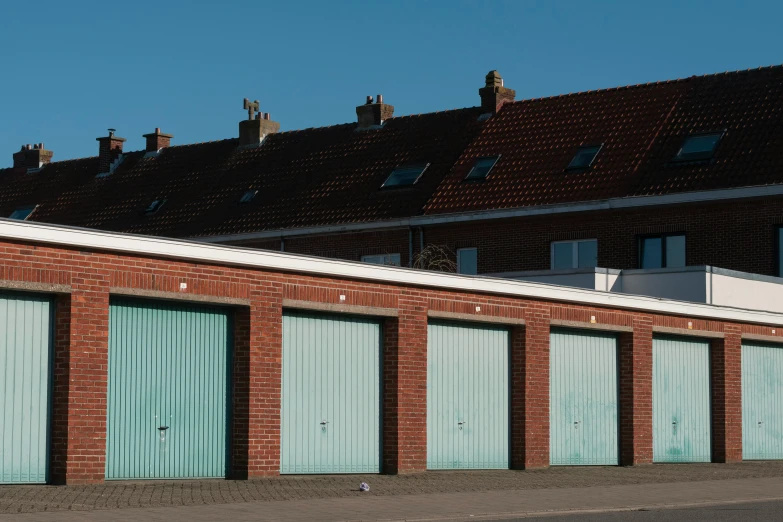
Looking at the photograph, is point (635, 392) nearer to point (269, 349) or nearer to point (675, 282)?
point (675, 282)

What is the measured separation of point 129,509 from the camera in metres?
15.3

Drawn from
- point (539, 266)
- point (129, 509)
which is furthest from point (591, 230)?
point (129, 509)

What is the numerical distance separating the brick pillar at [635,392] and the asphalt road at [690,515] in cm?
877

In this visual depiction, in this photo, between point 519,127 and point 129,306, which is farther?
point 519,127

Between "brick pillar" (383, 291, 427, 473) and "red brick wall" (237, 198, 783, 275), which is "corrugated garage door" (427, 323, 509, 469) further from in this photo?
"red brick wall" (237, 198, 783, 275)

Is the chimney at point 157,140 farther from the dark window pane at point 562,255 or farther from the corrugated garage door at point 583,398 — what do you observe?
the corrugated garage door at point 583,398

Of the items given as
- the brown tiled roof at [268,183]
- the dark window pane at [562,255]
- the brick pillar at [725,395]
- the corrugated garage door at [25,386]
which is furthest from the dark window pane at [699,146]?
the corrugated garage door at [25,386]

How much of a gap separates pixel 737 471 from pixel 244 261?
11.6 m

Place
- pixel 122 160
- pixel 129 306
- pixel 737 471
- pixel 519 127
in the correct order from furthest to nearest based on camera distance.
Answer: pixel 122 160
pixel 519 127
pixel 737 471
pixel 129 306

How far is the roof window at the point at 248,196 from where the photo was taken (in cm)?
4300

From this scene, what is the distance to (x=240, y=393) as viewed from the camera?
65.7ft

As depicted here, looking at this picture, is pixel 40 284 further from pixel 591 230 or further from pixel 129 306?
pixel 591 230

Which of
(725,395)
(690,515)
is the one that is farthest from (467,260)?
(690,515)

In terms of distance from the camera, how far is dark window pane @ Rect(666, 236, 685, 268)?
34.5 m
